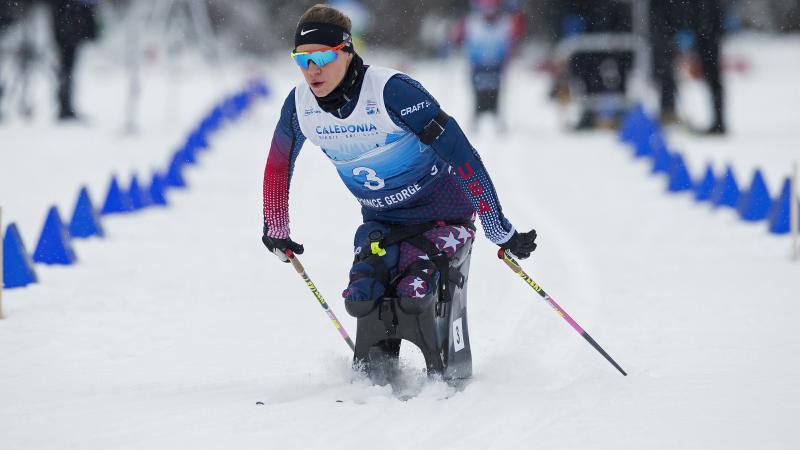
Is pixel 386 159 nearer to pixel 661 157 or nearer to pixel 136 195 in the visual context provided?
pixel 136 195

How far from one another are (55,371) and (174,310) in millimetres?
1676

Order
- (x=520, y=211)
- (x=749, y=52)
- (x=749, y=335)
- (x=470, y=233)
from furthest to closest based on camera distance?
(x=749, y=52) < (x=520, y=211) < (x=749, y=335) < (x=470, y=233)

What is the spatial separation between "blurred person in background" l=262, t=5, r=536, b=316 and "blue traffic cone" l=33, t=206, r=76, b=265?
356 centimetres

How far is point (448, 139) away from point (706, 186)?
713cm

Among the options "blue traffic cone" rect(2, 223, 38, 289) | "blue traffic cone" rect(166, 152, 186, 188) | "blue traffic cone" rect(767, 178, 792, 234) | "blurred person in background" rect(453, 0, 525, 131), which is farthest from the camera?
"blurred person in background" rect(453, 0, 525, 131)

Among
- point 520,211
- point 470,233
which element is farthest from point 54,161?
point 470,233

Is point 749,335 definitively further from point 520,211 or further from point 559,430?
point 520,211

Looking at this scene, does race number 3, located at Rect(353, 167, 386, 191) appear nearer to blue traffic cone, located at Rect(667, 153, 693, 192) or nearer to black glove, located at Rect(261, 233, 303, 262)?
black glove, located at Rect(261, 233, 303, 262)

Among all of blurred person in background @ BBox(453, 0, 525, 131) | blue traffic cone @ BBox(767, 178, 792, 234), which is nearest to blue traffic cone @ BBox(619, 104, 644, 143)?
blurred person in background @ BBox(453, 0, 525, 131)

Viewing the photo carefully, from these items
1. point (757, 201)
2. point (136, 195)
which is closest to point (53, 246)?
point (136, 195)

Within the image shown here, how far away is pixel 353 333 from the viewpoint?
6.90 m

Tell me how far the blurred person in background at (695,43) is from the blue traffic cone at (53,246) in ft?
35.3

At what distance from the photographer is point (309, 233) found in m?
10.2

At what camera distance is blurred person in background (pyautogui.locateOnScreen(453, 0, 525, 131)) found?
712 inches
